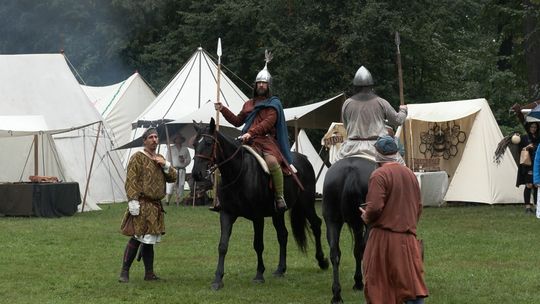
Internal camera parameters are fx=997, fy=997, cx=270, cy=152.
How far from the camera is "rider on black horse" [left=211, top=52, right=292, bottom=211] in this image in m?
10.4

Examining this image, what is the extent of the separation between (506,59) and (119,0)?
20.1 meters

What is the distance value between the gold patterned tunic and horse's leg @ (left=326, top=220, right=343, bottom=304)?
188 centimetres

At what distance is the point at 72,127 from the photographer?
70.0ft

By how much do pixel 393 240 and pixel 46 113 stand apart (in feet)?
50.9

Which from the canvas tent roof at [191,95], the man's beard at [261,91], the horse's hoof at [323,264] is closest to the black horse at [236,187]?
the horse's hoof at [323,264]

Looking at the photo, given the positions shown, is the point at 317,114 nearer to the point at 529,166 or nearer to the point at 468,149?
the point at 468,149

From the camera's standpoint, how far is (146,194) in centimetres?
1027

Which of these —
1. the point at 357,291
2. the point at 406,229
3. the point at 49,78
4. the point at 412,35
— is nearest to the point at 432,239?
the point at 357,291

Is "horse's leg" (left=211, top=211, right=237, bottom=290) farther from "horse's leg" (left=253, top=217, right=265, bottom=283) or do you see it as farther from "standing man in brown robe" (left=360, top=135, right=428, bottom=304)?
"standing man in brown robe" (left=360, top=135, right=428, bottom=304)

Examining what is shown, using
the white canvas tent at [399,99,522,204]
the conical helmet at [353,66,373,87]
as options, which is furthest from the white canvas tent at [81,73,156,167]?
the conical helmet at [353,66,373,87]

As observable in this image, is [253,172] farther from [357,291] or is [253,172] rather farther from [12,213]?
[12,213]

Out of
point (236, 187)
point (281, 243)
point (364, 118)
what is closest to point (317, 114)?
point (281, 243)

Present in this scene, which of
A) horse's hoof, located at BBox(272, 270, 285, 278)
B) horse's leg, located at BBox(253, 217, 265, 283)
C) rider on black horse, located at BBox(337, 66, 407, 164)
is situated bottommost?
horse's hoof, located at BBox(272, 270, 285, 278)

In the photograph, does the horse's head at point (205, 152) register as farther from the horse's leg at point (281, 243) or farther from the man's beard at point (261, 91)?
the horse's leg at point (281, 243)
